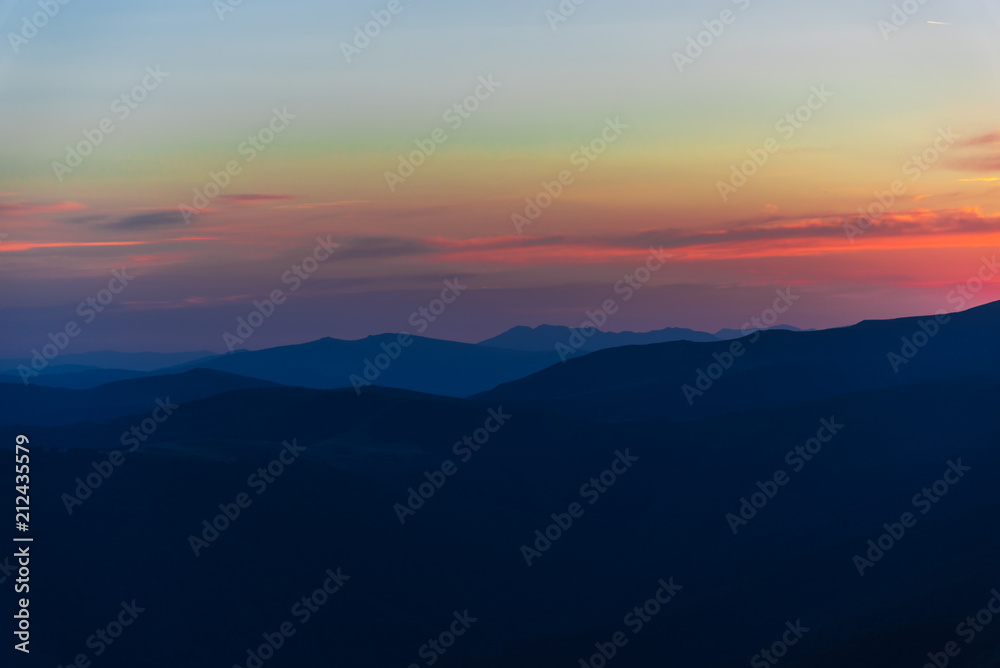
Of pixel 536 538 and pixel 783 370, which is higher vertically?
pixel 783 370

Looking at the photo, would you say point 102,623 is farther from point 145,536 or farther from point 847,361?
point 847,361

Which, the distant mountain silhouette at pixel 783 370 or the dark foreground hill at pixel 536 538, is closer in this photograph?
the dark foreground hill at pixel 536 538

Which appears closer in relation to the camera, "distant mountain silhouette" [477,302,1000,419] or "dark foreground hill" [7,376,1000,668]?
"dark foreground hill" [7,376,1000,668]

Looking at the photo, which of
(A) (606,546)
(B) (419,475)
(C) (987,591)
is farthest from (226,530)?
(C) (987,591)

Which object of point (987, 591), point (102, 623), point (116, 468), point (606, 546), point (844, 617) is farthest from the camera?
point (606, 546)

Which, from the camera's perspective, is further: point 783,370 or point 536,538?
point 783,370
